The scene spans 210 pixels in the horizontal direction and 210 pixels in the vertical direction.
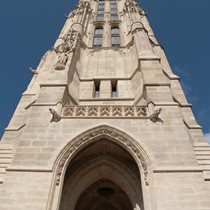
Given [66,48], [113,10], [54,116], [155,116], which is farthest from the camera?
[113,10]

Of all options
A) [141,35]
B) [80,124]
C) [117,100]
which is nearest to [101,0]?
[141,35]

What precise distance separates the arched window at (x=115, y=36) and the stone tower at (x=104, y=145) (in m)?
4.05

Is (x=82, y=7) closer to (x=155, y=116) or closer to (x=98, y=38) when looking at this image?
(x=98, y=38)

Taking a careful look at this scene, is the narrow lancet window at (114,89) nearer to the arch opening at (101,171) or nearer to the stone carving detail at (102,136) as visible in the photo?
the arch opening at (101,171)

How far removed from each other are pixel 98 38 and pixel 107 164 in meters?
12.2

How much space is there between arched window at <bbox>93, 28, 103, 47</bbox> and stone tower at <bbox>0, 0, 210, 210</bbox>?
4.03 metres

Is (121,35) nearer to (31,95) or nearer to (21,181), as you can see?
(31,95)

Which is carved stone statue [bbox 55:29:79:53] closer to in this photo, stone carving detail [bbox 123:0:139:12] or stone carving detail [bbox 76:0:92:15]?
stone carving detail [bbox 76:0:92:15]

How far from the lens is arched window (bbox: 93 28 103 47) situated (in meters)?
17.6

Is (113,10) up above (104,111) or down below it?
above

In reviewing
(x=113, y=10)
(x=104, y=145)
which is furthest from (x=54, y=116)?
(x=113, y=10)

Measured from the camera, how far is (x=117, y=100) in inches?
461

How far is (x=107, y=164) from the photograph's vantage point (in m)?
8.83

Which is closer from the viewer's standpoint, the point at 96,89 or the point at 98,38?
A: the point at 96,89
